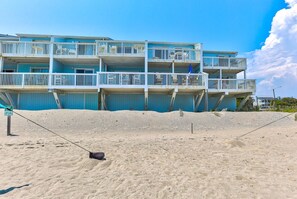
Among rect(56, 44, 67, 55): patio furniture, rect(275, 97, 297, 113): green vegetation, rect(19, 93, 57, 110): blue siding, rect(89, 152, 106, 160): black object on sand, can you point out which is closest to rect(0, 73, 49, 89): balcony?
rect(19, 93, 57, 110): blue siding

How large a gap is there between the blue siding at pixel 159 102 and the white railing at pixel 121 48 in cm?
417

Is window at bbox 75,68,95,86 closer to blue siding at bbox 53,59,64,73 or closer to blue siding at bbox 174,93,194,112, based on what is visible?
blue siding at bbox 53,59,64,73

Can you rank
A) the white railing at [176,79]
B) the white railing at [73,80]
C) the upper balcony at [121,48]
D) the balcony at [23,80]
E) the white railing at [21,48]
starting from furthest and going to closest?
the upper balcony at [121,48] → the white railing at [21,48] → the white railing at [176,79] → the white railing at [73,80] → the balcony at [23,80]

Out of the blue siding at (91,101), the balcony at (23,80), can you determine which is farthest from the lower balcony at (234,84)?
the balcony at (23,80)

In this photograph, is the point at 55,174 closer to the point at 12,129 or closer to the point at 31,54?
the point at 12,129

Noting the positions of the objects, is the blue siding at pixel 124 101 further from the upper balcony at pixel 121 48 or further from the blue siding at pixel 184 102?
the upper balcony at pixel 121 48

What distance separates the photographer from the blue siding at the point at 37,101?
1769 centimetres

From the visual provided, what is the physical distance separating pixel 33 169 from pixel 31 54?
46.6 ft

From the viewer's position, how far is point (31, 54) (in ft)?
53.6

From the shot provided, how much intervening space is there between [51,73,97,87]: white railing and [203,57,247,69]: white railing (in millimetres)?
10511

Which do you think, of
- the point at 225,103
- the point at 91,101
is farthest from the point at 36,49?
the point at 225,103

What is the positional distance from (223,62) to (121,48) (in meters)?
9.79

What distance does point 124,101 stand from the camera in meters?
18.4

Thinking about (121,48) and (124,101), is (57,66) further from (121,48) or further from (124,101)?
(124,101)
